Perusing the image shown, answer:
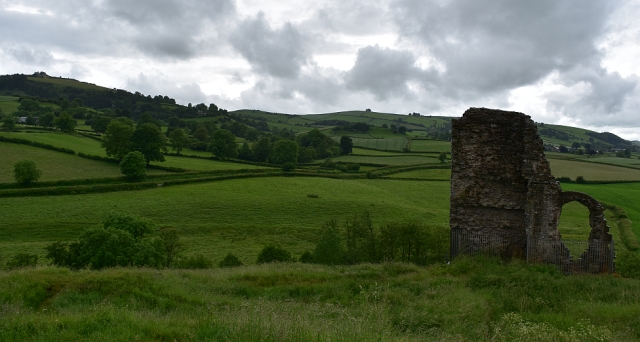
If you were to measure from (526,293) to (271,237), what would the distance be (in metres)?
22.3

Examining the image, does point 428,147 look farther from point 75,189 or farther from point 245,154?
point 75,189

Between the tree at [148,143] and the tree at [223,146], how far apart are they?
1211cm

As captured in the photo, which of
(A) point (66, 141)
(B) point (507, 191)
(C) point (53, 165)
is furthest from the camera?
(A) point (66, 141)

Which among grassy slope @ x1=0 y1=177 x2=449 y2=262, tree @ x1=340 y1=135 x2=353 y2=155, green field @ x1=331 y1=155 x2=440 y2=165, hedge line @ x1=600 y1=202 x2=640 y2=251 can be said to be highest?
tree @ x1=340 y1=135 x2=353 y2=155

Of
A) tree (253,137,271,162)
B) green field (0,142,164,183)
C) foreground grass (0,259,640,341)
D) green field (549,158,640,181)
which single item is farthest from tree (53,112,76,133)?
green field (549,158,640,181)

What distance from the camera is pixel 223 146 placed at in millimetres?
66188

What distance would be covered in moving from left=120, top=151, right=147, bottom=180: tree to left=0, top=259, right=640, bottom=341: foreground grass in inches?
1381

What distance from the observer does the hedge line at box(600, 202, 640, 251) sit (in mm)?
26275

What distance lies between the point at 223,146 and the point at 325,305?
5979cm

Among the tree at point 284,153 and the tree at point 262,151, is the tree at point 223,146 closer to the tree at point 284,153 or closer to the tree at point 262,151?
the tree at point 262,151

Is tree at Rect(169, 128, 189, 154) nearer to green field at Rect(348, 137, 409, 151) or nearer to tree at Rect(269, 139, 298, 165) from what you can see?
tree at Rect(269, 139, 298, 165)

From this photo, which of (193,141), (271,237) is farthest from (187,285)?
(193,141)

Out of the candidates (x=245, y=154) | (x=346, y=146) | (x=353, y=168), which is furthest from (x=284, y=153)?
(x=346, y=146)

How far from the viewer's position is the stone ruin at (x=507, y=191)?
13.6 metres
